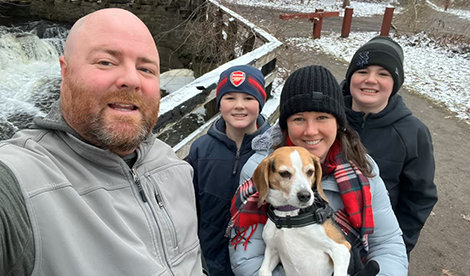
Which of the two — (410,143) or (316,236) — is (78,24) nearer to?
(316,236)

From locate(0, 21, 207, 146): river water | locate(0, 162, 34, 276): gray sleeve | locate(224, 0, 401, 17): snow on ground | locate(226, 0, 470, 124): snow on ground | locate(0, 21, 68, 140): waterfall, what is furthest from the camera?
locate(224, 0, 401, 17): snow on ground

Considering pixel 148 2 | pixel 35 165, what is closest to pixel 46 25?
pixel 148 2

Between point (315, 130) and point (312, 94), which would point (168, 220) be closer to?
point (315, 130)

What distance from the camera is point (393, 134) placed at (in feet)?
8.15

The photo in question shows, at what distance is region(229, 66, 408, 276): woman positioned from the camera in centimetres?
189

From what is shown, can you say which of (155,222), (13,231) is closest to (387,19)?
(155,222)

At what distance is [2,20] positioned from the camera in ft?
41.0

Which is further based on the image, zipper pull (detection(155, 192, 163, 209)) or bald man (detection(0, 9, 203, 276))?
zipper pull (detection(155, 192, 163, 209))

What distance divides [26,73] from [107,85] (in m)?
10.7

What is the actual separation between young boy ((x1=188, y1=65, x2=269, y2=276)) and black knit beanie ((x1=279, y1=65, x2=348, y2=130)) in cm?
61

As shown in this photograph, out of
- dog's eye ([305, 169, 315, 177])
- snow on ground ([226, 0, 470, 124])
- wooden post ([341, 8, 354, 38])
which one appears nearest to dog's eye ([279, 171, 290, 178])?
dog's eye ([305, 169, 315, 177])

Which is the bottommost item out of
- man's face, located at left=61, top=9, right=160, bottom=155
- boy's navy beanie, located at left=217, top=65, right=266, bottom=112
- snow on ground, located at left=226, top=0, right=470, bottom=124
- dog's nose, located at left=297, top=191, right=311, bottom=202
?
snow on ground, located at left=226, top=0, right=470, bottom=124

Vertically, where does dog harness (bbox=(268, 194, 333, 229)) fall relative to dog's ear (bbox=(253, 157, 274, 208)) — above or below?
below

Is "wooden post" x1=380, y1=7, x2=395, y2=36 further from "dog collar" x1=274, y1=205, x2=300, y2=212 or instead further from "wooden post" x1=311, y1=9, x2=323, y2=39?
"dog collar" x1=274, y1=205, x2=300, y2=212
